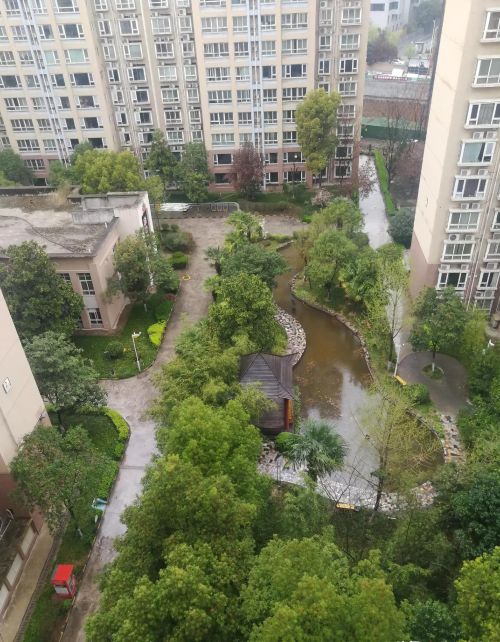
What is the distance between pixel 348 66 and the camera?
5478cm

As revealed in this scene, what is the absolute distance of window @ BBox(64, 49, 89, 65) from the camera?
2149 inches

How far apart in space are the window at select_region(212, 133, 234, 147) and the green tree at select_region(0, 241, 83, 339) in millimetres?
30343

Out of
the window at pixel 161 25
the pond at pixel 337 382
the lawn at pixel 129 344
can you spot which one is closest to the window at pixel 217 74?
the window at pixel 161 25

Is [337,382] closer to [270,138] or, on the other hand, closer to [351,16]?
[270,138]

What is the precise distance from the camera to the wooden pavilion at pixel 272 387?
2977cm

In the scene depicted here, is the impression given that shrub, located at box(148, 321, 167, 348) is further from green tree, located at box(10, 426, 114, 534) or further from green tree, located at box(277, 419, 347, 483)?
green tree, located at box(277, 419, 347, 483)

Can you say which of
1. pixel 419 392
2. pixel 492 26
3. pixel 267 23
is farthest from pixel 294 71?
pixel 419 392

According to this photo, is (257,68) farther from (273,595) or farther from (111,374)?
(273,595)

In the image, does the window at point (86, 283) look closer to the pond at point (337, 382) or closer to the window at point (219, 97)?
the pond at point (337, 382)

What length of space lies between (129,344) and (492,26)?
96.9 ft

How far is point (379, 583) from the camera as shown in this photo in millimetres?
13773

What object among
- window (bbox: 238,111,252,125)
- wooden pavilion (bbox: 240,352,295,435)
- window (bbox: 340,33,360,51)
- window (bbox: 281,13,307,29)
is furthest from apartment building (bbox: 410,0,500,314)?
window (bbox: 238,111,252,125)

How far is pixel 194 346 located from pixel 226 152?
116 ft

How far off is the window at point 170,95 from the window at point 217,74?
15.7 feet
